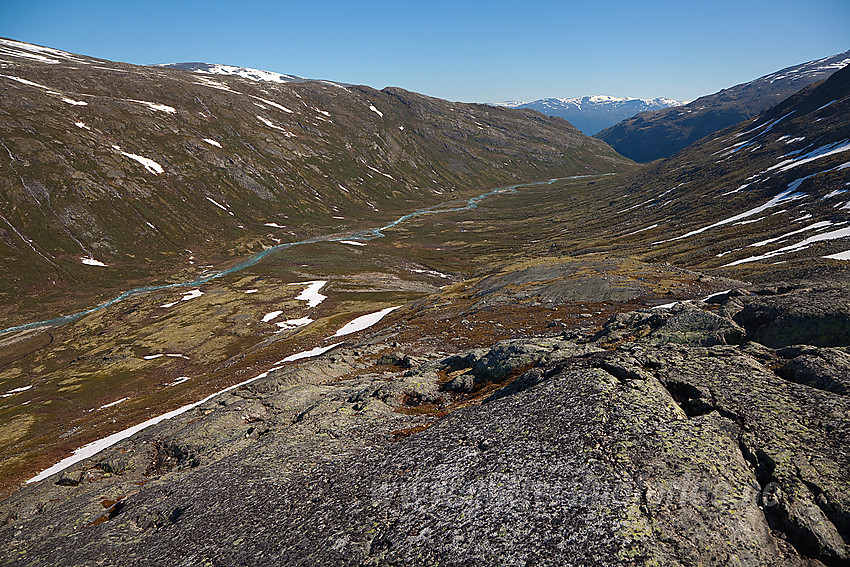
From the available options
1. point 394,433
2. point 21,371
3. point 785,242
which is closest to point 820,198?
point 785,242

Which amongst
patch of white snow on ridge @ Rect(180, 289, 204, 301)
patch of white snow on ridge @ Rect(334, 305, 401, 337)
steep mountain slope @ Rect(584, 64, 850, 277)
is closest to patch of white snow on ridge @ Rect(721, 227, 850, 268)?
steep mountain slope @ Rect(584, 64, 850, 277)

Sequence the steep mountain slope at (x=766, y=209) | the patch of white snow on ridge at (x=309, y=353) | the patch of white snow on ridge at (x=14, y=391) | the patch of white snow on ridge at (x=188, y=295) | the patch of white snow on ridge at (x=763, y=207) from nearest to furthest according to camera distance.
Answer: the patch of white snow on ridge at (x=309, y=353)
the patch of white snow on ridge at (x=14, y=391)
the steep mountain slope at (x=766, y=209)
the patch of white snow on ridge at (x=763, y=207)
the patch of white snow on ridge at (x=188, y=295)

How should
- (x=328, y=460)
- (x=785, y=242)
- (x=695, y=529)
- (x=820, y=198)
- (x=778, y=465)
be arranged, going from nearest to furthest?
(x=695, y=529) < (x=778, y=465) < (x=328, y=460) < (x=785, y=242) < (x=820, y=198)

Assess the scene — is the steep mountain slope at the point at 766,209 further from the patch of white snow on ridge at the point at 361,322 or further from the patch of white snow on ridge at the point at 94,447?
the patch of white snow on ridge at the point at 94,447

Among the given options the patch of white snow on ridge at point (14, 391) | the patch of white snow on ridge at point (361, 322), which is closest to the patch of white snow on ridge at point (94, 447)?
the patch of white snow on ridge at point (361, 322)

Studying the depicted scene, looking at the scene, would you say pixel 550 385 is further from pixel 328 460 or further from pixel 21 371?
pixel 21 371
